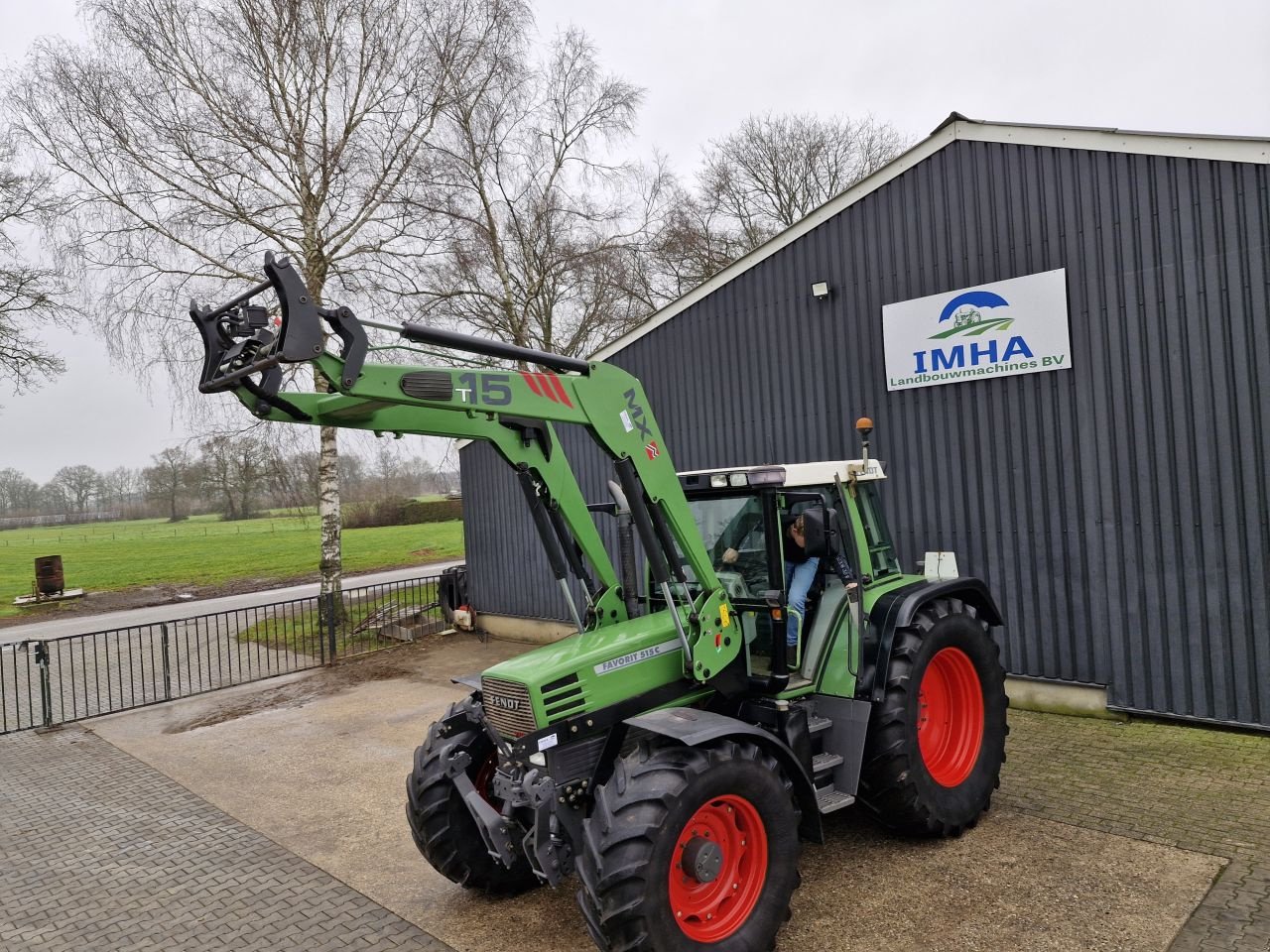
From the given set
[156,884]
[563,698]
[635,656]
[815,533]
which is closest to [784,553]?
[815,533]

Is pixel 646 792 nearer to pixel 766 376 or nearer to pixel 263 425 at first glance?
pixel 766 376

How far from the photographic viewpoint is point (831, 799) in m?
4.67

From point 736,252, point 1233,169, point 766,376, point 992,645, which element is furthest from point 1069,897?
point 736,252

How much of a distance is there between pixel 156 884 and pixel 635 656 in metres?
3.73

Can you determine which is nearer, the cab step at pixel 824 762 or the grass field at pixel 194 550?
the cab step at pixel 824 762

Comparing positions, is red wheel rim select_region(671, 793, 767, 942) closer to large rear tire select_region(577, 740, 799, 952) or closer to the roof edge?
large rear tire select_region(577, 740, 799, 952)

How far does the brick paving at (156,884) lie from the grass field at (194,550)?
1497cm

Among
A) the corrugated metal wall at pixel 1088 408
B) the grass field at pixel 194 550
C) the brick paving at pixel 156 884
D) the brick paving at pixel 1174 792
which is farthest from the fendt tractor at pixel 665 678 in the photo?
A: the grass field at pixel 194 550

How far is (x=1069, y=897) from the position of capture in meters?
4.33

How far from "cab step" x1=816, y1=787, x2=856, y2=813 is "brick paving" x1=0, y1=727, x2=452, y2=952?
2221 mm

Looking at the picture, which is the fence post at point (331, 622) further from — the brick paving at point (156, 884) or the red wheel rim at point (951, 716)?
the red wheel rim at point (951, 716)

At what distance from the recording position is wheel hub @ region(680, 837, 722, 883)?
377 centimetres

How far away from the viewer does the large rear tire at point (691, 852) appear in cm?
348

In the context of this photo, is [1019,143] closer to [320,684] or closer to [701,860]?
[701,860]
